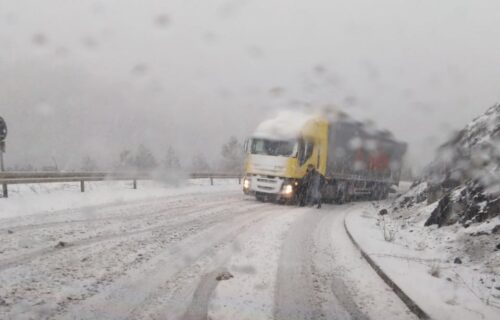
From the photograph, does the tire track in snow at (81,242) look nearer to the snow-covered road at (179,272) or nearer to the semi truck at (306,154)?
the snow-covered road at (179,272)

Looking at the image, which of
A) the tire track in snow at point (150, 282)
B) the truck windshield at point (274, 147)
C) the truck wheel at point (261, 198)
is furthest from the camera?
the truck wheel at point (261, 198)

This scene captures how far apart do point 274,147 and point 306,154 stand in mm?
1332

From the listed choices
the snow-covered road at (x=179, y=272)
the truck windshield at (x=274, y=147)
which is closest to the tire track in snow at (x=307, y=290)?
the snow-covered road at (x=179, y=272)

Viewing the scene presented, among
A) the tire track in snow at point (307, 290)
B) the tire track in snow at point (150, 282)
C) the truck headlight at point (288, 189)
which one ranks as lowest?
the tire track in snow at point (150, 282)

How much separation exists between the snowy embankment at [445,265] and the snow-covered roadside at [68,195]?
9186mm

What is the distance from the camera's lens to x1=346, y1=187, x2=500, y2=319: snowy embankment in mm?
5684

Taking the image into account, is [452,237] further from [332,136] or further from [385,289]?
[332,136]

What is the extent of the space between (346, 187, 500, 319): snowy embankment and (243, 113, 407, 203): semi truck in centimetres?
849

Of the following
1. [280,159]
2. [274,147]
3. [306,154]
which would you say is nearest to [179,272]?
[280,159]

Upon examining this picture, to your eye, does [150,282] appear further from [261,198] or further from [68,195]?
[261,198]

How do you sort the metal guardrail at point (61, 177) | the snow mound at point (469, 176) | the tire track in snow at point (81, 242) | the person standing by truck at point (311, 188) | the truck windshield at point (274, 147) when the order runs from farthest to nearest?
the person standing by truck at point (311, 188) → the truck windshield at point (274, 147) → the metal guardrail at point (61, 177) → the snow mound at point (469, 176) → the tire track in snow at point (81, 242)

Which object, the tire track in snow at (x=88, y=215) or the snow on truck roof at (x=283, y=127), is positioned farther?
the snow on truck roof at (x=283, y=127)

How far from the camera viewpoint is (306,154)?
20547 mm

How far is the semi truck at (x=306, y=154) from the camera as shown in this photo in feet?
66.3
